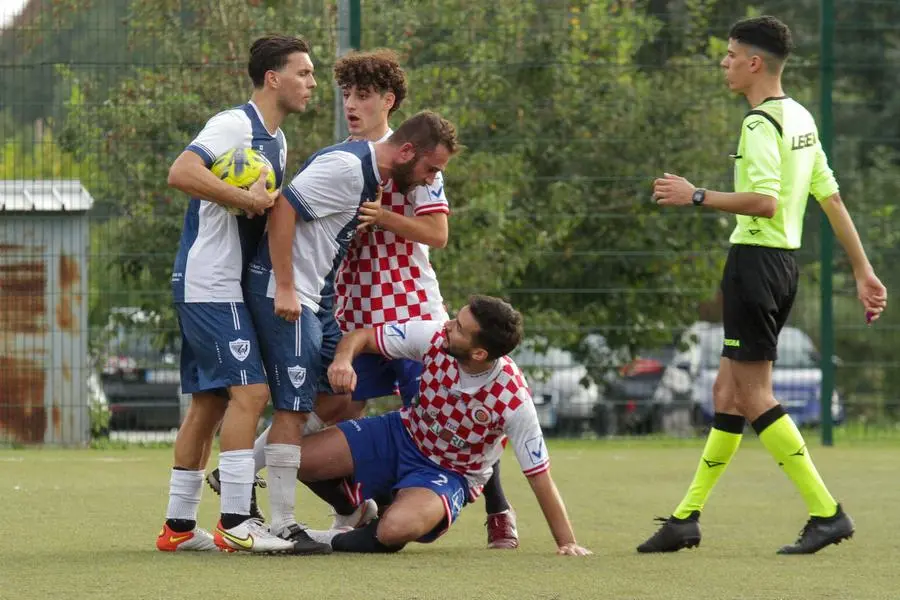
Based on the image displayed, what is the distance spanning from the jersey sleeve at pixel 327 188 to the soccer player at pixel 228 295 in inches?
4.2

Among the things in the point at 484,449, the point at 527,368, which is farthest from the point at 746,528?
the point at 527,368

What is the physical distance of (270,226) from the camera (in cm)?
518

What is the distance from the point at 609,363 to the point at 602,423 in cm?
39

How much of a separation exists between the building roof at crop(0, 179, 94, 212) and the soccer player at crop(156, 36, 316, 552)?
4636mm

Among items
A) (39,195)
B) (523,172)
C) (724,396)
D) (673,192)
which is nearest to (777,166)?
(673,192)

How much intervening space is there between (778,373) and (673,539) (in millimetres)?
5539

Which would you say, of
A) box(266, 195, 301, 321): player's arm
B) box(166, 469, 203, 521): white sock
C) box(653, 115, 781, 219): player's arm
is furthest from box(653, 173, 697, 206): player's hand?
box(166, 469, 203, 521): white sock

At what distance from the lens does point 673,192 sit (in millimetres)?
5340

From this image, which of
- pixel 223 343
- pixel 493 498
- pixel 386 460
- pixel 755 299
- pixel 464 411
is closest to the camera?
pixel 223 343

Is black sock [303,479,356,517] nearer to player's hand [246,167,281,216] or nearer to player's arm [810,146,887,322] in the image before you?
player's hand [246,167,281,216]

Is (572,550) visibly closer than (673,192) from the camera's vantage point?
Yes

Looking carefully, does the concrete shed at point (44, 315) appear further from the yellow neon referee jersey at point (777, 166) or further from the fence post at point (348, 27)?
the yellow neon referee jersey at point (777, 166)

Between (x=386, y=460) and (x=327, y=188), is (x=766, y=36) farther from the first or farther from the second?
(x=386, y=460)

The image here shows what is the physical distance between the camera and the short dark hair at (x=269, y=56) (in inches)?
210
